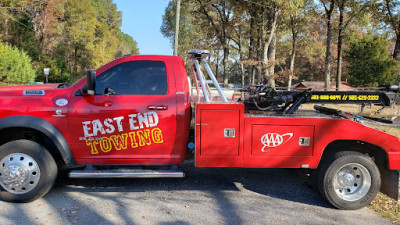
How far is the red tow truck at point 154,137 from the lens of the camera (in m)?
3.78

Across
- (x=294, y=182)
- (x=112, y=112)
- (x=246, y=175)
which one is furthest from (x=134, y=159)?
(x=294, y=182)

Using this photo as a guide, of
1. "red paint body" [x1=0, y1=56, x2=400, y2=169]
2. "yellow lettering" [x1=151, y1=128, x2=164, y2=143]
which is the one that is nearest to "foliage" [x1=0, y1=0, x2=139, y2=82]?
"red paint body" [x1=0, y1=56, x2=400, y2=169]

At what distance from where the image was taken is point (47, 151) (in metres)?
3.86

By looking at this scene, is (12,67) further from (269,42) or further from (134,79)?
(134,79)

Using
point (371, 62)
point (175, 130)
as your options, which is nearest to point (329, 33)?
point (371, 62)

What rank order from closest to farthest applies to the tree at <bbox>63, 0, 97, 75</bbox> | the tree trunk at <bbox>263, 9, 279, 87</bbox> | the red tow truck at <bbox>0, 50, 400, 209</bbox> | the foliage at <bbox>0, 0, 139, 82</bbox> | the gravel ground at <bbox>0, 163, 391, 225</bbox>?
the gravel ground at <bbox>0, 163, 391, 225</bbox> → the red tow truck at <bbox>0, 50, 400, 209</bbox> → the tree trunk at <bbox>263, 9, 279, 87</bbox> → the foliage at <bbox>0, 0, 139, 82</bbox> → the tree at <bbox>63, 0, 97, 75</bbox>

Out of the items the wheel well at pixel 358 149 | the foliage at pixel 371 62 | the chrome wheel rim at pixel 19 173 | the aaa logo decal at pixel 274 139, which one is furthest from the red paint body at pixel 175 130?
the foliage at pixel 371 62

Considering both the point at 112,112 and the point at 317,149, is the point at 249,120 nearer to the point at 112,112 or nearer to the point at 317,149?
the point at 317,149

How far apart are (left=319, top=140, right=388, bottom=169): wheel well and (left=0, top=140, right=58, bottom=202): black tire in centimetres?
387

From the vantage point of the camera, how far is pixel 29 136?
4.05 meters

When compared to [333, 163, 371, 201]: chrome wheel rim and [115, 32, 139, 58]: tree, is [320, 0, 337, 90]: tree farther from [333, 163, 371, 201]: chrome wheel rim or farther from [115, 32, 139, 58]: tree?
[115, 32, 139, 58]: tree

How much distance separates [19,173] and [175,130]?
212 centimetres

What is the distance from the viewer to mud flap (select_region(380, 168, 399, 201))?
3977mm

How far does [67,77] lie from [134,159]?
39.8 meters
